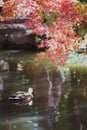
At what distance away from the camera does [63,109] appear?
26.2ft

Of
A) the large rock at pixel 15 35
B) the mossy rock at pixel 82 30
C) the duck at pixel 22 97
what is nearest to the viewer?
the mossy rock at pixel 82 30

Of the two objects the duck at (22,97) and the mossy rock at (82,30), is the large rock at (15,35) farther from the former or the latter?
the mossy rock at (82,30)

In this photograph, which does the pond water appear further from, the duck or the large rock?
the large rock

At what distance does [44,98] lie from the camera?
29.3ft

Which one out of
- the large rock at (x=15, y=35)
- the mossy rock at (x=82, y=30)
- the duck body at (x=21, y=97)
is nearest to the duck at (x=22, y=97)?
the duck body at (x=21, y=97)

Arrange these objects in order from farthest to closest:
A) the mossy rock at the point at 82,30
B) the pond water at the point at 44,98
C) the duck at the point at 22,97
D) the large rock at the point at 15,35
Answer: the large rock at the point at 15,35 < the duck at the point at 22,97 < the pond water at the point at 44,98 < the mossy rock at the point at 82,30

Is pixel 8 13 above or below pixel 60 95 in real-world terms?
above

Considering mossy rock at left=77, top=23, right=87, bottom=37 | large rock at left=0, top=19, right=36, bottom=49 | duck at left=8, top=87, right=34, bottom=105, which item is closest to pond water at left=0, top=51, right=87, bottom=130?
duck at left=8, top=87, right=34, bottom=105

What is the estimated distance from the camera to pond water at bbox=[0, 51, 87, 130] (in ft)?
23.8

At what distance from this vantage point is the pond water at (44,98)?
7.26m

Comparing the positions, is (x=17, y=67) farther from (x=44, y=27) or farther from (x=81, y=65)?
(x=44, y=27)

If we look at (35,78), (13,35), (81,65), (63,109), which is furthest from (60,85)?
(13,35)

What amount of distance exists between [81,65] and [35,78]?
2572mm

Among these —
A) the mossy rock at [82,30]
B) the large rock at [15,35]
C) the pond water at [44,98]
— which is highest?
the large rock at [15,35]
